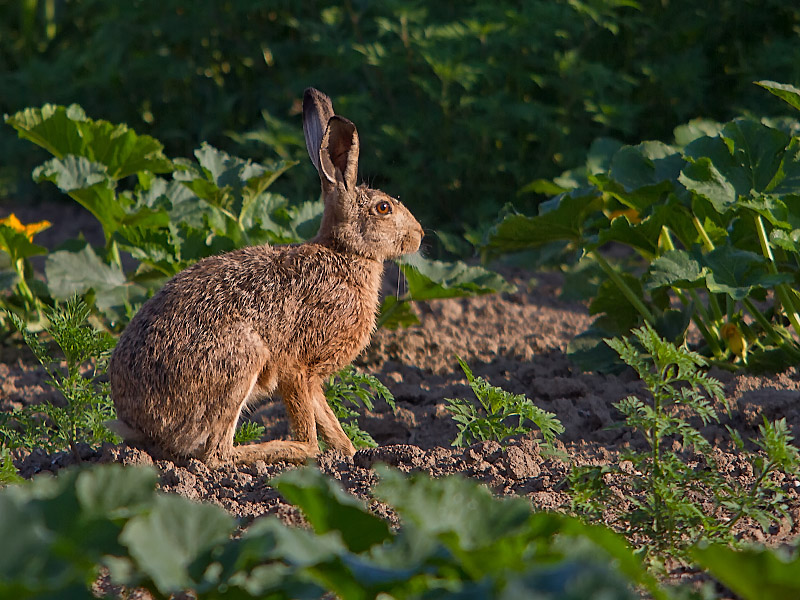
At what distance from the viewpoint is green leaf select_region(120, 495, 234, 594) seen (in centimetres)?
177

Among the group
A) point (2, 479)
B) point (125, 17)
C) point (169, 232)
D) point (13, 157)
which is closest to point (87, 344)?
point (2, 479)

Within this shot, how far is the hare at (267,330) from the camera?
343 cm

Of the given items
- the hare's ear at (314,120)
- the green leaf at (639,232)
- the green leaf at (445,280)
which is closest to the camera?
the hare's ear at (314,120)

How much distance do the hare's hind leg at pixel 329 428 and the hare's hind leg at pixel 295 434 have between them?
98 mm

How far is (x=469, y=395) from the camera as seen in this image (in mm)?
4469

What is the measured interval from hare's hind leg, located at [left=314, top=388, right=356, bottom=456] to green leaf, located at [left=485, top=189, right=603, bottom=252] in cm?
127

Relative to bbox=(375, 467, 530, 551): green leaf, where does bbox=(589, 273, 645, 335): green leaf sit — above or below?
below

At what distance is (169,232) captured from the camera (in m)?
4.95

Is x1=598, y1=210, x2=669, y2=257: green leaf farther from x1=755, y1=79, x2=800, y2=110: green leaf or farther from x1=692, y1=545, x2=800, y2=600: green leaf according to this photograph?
x1=692, y1=545, x2=800, y2=600: green leaf

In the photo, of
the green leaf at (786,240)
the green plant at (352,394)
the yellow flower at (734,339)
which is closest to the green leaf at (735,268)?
the green leaf at (786,240)

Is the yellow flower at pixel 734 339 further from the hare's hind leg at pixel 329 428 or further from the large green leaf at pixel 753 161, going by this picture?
the hare's hind leg at pixel 329 428

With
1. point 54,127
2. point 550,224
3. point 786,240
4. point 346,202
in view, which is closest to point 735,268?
point 786,240

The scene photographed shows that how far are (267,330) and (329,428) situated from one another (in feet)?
1.69

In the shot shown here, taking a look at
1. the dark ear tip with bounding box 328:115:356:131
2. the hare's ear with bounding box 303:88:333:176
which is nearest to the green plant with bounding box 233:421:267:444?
the hare's ear with bounding box 303:88:333:176
